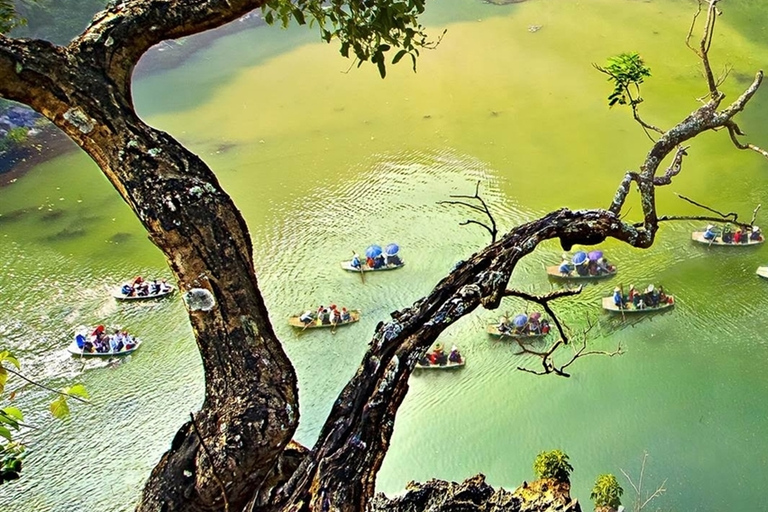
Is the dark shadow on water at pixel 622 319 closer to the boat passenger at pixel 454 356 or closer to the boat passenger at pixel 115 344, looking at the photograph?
the boat passenger at pixel 454 356

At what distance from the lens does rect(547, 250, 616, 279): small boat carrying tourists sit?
6.07 meters

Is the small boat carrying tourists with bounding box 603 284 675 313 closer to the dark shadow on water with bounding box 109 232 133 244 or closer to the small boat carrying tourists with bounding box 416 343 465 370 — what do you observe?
the small boat carrying tourists with bounding box 416 343 465 370

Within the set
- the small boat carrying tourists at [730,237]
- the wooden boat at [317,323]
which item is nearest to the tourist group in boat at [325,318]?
the wooden boat at [317,323]

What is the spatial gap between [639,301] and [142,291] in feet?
13.4

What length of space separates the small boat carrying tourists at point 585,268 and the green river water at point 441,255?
12 centimetres

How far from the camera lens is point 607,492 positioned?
4207 mm

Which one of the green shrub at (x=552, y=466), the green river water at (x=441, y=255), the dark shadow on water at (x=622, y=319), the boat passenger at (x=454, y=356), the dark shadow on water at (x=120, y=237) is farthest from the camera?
the dark shadow on water at (x=120, y=237)

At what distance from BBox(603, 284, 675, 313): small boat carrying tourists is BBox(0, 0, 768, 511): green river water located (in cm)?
11

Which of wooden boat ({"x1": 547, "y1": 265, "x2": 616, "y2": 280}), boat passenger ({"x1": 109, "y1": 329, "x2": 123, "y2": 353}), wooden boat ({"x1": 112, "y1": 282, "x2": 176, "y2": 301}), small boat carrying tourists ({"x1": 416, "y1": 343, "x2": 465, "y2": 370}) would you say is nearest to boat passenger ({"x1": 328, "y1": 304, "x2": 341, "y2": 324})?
small boat carrying tourists ({"x1": 416, "y1": 343, "x2": 465, "y2": 370})

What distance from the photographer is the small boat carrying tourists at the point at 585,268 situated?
6.07m

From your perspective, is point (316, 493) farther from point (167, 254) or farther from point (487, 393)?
point (487, 393)

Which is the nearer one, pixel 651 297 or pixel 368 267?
pixel 651 297

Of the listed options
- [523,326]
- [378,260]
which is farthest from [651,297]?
[378,260]

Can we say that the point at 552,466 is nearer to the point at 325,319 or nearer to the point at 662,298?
the point at 662,298
